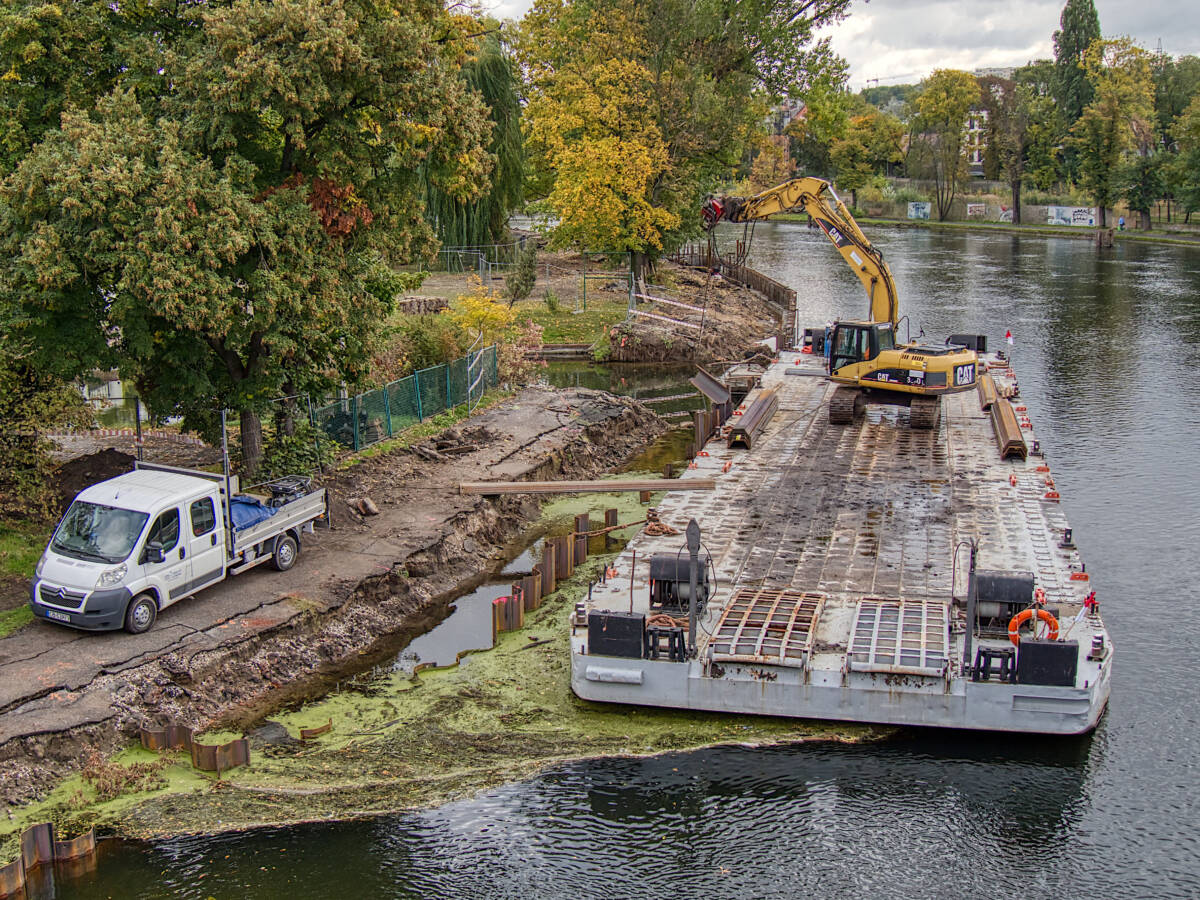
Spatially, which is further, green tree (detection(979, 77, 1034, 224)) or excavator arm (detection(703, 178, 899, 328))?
green tree (detection(979, 77, 1034, 224))

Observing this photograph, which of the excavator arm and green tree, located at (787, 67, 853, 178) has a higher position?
green tree, located at (787, 67, 853, 178)

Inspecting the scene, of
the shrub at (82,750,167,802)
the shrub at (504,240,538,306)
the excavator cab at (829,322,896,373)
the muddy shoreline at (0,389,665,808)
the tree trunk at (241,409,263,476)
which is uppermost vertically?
the shrub at (504,240,538,306)

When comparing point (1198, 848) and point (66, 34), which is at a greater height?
point (66, 34)

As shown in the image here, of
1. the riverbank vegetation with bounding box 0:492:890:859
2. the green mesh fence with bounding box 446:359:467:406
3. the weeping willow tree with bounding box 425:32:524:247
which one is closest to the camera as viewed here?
the riverbank vegetation with bounding box 0:492:890:859

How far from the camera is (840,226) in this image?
38094mm

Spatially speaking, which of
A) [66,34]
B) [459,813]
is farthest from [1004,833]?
[66,34]

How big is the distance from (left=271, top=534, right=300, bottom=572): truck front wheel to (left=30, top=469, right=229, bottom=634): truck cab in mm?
1853

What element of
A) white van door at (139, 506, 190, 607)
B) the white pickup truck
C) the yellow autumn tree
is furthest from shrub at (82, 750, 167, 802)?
the yellow autumn tree

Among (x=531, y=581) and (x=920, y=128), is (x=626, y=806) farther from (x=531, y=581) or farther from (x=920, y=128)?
(x=920, y=128)

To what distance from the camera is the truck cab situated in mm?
19875

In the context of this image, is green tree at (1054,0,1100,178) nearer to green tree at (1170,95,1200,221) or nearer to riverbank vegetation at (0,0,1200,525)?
green tree at (1170,95,1200,221)

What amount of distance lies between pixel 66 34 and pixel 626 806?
18878mm

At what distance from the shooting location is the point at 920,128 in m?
137

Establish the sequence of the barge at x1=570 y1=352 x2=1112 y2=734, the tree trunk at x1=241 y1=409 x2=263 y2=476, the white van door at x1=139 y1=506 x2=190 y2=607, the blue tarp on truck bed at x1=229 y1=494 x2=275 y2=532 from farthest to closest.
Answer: the tree trunk at x1=241 y1=409 x2=263 y2=476
the blue tarp on truck bed at x1=229 y1=494 x2=275 y2=532
the white van door at x1=139 y1=506 x2=190 y2=607
the barge at x1=570 y1=352 x2=1112 y2=734
